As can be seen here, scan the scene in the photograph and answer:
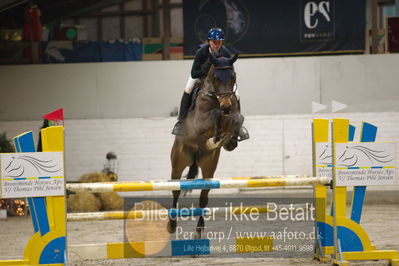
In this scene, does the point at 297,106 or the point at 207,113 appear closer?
the point at 207,113

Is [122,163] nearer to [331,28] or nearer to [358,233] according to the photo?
[331,28]

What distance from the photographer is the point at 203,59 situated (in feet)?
17.0

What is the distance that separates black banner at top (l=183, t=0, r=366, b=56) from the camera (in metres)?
9.85

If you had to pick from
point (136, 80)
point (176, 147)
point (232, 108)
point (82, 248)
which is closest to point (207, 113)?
point (232, 108)

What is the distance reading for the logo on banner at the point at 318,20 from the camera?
988 centimetres

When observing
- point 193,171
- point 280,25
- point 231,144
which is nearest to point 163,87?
point 280,25

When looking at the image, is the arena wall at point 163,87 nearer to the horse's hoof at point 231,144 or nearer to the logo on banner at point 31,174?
the horse's hoof at point 231,144

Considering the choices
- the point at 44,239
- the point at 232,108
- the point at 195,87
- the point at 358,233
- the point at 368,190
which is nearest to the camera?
the point at 44,239

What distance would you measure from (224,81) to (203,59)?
550 millimetres

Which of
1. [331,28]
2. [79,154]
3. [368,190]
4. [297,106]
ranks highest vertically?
[331,28]

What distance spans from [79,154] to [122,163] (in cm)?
71

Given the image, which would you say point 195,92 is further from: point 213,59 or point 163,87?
point 163,87

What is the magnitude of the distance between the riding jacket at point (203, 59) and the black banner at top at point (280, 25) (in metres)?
4.72

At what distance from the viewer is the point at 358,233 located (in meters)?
4.39
